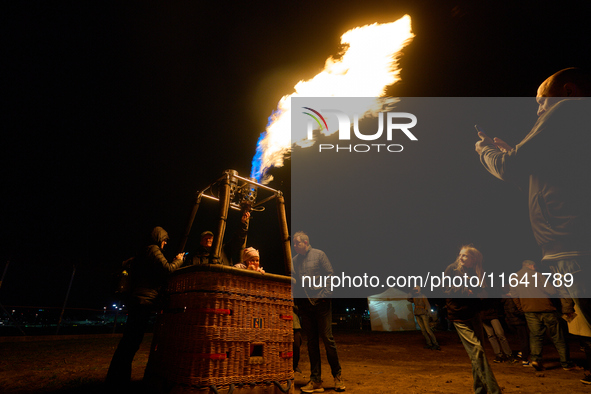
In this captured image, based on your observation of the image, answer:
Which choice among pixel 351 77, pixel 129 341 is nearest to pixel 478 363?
pixel 129 341

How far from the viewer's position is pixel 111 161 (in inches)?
596

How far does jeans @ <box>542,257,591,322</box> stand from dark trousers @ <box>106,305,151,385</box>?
4.03 meters

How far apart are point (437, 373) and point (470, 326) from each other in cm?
251

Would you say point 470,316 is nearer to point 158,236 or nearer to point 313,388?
point 313,388

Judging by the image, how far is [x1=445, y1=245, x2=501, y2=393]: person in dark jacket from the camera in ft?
10.5

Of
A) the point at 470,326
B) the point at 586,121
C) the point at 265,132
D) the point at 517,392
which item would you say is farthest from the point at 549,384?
the point at 265,132

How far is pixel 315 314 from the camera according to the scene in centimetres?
439

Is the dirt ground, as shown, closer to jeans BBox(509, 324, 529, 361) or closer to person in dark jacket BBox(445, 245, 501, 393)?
jeans BBox(509, 324, 529, 361)

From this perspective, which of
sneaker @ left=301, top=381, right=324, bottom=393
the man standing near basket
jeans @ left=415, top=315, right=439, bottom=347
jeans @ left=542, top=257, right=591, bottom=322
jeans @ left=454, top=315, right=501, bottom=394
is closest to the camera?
jeans @ left=542, top=257, right=591, bottom=322

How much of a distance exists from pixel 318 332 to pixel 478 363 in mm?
2040

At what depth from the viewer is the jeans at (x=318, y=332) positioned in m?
4.16

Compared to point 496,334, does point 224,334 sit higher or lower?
higher

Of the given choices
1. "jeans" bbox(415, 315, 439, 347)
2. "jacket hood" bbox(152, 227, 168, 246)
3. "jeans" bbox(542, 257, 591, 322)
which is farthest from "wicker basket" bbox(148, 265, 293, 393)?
"jeans" bbox(415, 315, 439, 347)

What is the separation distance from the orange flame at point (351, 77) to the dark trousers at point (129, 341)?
2816 millimetres
